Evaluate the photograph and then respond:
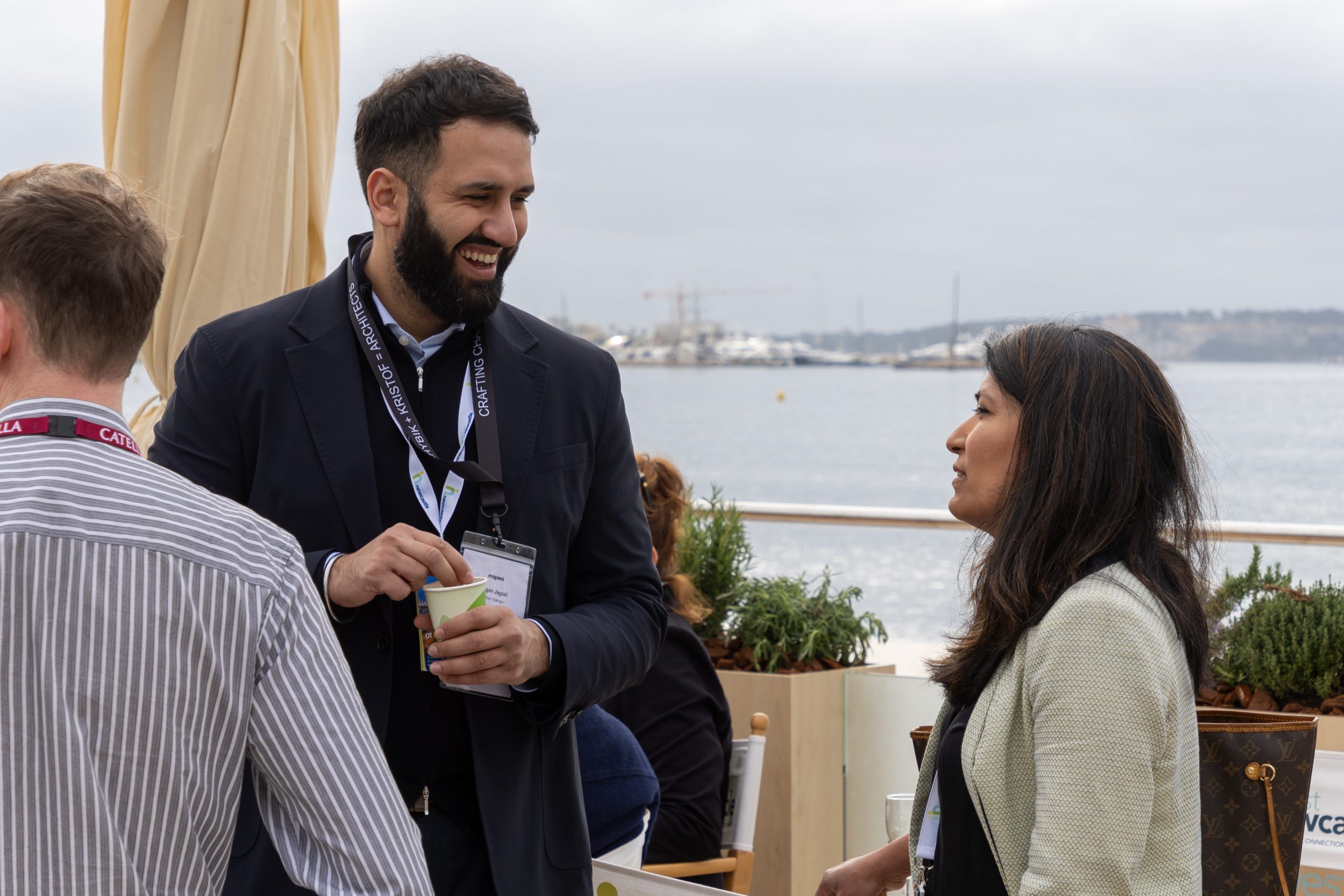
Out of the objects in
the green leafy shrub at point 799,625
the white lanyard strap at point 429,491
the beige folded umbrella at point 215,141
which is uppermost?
the beige folded umbrella at point 215,141

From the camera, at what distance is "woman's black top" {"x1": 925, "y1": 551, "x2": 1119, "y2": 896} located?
1574mm

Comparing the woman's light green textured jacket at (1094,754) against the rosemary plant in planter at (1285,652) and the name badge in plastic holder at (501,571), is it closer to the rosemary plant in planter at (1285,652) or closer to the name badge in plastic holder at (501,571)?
the name badge in plastic holder at (501,571)

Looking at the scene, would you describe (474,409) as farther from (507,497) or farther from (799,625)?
(799,625)

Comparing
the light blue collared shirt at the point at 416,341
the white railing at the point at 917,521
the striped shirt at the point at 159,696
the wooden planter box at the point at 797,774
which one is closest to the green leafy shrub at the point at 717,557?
the white railing at the point at 917,521

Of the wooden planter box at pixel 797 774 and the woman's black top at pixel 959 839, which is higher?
the woman's black top at pixel 959 839

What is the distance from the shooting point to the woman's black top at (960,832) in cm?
157

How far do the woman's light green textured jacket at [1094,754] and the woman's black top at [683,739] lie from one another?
4.69 ft

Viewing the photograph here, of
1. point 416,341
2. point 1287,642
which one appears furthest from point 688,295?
point 416,341

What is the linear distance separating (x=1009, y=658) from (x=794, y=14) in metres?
86.8

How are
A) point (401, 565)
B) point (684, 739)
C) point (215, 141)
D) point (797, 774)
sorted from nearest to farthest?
point (401, 565) → point (215, 141) → point (684, 739) → point (797, 774)

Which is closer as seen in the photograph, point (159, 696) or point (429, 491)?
point (159, 696)

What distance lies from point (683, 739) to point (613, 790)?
619 millimetres

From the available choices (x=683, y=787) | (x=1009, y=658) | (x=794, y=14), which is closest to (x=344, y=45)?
(x=683, y=787)

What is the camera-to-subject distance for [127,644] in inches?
40.0
